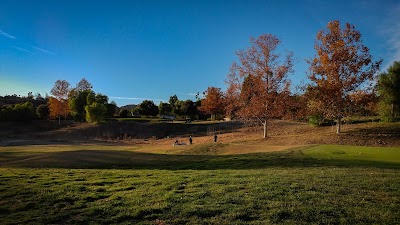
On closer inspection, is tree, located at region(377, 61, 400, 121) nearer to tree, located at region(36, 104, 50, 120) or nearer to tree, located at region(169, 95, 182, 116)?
tree, located at region(169, 95, 182, 116)

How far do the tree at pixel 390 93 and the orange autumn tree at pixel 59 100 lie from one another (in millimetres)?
73024

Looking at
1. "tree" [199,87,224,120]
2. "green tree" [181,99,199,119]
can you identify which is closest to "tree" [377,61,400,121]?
"tree" [199,87,224,120]

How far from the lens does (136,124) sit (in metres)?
81.2

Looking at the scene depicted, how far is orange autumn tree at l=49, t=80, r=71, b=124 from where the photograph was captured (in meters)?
85.6

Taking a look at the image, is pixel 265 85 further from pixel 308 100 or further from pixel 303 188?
pixel 303 188

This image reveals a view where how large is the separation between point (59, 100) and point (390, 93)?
261 ft

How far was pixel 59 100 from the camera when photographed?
A: 301 ft

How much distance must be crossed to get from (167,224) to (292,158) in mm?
17057

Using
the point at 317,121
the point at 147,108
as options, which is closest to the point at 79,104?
the point at 147,108

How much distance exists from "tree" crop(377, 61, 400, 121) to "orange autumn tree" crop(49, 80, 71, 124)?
240 feet

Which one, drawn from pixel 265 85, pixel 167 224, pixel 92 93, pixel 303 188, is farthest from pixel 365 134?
pixel 92 93

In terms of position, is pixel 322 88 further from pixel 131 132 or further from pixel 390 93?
pixel 131 132

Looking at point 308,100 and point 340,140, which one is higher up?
point 308,100

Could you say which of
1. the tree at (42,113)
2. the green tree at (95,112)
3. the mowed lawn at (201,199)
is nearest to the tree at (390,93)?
the mowed lawn at (201,199)
